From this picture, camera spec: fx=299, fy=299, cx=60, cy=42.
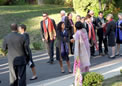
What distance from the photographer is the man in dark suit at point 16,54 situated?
7.52 m

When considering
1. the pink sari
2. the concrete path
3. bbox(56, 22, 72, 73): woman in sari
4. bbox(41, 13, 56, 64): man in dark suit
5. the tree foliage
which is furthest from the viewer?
the tree foliage

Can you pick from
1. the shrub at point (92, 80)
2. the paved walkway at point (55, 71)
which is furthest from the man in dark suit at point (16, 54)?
the shrub at point (92, 80)

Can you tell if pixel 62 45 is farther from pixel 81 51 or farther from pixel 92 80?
pixel 92 80

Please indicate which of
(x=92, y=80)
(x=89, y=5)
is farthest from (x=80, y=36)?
(x=89, y=5)

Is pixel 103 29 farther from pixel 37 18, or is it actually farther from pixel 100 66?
pixel 37 18

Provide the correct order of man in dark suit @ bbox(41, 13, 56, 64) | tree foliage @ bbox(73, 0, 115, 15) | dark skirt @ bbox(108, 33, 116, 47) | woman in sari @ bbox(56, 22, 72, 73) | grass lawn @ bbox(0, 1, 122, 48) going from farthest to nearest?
tree foliage @ bbox(73, 0, 115, 15), grass lawn @ bbox(0, 1, 122, 48), dark skirt @ bbox(108, 33, 116, 47), man in dark suit @ bbox(41, 13, 56, 64), woman in sari @ bbox(56, 22, 72, 73)

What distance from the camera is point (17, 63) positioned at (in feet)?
25.0

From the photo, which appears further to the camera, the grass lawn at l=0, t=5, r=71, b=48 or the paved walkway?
the grass lawn at l=0, t=5, r=71, b=48

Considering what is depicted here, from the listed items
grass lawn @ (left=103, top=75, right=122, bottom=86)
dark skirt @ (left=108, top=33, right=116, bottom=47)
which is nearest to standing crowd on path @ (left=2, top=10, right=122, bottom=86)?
dark skirt @ (left=108, top=33, right=116, bottom=47)

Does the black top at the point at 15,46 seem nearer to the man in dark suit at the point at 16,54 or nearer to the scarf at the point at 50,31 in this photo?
the man in dark suit at the point at 16,54

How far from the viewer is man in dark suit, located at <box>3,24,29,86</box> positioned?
296 inches

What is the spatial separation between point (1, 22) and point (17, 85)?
15737 millimetres

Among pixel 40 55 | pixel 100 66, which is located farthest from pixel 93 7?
pixel 100 66

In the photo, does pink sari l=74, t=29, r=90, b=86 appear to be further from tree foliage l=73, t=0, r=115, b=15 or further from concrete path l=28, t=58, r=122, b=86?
tree foliage l=73, t=0, r=115, b=15
